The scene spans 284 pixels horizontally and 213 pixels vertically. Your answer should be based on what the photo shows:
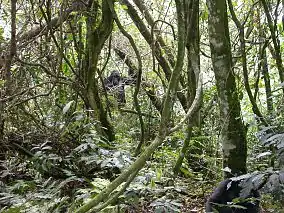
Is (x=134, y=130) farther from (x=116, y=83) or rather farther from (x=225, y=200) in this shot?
(x=225, y=200)

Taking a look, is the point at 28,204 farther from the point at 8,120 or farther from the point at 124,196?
the point at 8,120

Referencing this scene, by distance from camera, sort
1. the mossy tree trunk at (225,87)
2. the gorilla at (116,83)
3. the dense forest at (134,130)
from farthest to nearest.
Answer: the gorilla at (116,83)
the mossy tree trunk at (225,87)
the dense forest at (134,130)

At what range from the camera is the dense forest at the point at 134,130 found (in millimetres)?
1962

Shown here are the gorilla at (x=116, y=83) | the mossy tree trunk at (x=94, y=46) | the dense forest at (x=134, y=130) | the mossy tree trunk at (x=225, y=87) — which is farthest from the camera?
the gorilla at (x=116, y=83)

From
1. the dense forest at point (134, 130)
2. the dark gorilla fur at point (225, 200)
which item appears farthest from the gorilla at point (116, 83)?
the dark gorilla fur at point (225, 200)

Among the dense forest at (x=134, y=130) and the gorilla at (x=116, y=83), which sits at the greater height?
the gorilla at (x=116, y=83)

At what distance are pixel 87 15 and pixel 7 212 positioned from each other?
5.88 feet

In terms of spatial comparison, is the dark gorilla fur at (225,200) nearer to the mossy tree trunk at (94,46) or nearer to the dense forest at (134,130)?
the dense forest at (134,130)

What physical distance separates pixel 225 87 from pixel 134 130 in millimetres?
2008

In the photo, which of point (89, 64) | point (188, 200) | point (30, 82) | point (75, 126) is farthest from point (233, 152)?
point (30, 82)

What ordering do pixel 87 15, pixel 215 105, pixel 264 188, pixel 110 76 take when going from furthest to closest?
pixel 110 76, pixel 215 105, pixel 87 15, pixel 264 188

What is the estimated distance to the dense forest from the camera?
1.96 meters

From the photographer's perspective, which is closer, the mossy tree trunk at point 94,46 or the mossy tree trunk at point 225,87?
the mossy tree trunk at point 225,87

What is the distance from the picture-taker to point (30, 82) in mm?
3299
